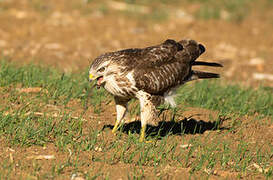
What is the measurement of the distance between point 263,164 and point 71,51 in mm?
7234

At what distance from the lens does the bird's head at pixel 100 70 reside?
598 centimetres

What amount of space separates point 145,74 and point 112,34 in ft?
25.0

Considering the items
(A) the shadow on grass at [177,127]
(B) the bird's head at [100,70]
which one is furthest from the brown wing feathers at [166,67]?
(A) the shadow on grass at [177,127]

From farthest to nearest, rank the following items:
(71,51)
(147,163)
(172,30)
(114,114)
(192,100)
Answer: (172,30)
(71,51)
(192,100)
(114,114)
(147,163)

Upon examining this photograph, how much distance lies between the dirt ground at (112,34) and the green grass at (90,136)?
2854 millimetres

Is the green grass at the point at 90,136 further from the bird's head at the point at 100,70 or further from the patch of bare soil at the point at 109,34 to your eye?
the patch of bare soil at the point at 109,34

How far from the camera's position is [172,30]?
14.4 metres

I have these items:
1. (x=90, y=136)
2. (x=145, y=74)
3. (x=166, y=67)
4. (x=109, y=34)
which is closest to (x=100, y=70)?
(x=145, y=74)

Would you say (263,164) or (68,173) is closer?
(68,173)

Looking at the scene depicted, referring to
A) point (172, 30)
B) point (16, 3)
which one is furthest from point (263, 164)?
point (16, 3)

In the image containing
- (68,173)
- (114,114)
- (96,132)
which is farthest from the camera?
(114,114)

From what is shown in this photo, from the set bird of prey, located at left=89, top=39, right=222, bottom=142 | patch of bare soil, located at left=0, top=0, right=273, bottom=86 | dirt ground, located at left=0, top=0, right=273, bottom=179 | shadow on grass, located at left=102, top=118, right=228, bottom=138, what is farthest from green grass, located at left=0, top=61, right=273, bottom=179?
patch of bare soil, located at left=0, top=0, right=273, bottom=86

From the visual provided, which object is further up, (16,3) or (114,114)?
(16,3)

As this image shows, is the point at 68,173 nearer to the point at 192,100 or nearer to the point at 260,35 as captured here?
the point at 192,100
